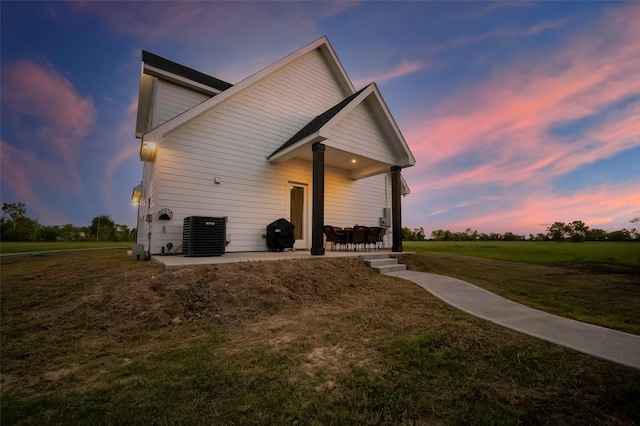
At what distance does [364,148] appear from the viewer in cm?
853

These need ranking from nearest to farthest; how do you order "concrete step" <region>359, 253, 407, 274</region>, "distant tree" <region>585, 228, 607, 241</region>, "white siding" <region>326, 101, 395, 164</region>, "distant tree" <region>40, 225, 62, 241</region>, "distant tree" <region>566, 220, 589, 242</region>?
"concrete step" <region>359, 253, 407, 274</region> < "white siding" <region>326, 101, 395, 164</region> < "distant tree" <region>585, 228, 607, 241</region> < "distant tree" <region>566, 220, 589, 242</region> < "distant tree" <region>40, 225, 62, 241</region>

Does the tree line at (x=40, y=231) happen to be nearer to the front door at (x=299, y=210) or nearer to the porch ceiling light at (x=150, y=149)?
the porch ceiling light at (x=150, y=149)

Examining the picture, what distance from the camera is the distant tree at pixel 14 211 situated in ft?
92.7

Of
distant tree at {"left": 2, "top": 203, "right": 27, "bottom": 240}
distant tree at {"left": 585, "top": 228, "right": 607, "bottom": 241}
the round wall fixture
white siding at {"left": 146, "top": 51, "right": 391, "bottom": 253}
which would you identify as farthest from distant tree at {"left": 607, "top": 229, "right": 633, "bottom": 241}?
distant tree at {"left": 2, "top": 203, "right": 27, "bottom": 240}

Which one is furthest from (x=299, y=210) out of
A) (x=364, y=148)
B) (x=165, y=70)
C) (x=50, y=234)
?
(x=50, y=234)

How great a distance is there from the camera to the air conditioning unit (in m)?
6.21

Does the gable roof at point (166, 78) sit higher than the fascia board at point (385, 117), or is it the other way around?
the gable roof at point (166, 78)

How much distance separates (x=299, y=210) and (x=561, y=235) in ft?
40.8

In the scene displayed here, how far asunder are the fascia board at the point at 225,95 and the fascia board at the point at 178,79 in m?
1.74

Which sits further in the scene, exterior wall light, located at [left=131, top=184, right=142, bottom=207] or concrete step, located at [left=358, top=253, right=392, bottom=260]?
exterior wall light, located at [left=131, top=184, right=142, bottom=207]

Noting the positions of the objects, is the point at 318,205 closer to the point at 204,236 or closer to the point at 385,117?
the point at 204,236

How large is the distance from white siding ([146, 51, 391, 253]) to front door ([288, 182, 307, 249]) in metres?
0.22

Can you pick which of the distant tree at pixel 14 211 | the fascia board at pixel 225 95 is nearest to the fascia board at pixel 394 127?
the fascia board at pixel 225 95

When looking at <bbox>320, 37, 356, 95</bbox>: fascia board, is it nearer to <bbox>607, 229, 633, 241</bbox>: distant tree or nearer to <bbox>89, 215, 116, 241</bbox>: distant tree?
<bbox>607, 229, 633, 241</bbox>: distant tree
